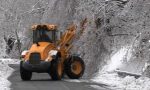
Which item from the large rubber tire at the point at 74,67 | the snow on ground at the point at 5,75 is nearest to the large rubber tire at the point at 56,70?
the large rubber tire at the point at 74,67

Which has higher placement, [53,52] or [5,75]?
[53,52]

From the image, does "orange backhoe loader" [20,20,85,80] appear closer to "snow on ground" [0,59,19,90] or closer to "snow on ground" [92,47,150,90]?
"snow on ground" [92,47,150,90]

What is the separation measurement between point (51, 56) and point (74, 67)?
1.84 metres

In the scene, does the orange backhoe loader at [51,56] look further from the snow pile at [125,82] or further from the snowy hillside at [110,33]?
the snow pile at [125,82]

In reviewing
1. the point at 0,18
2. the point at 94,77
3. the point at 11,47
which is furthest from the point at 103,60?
the point at 11,47

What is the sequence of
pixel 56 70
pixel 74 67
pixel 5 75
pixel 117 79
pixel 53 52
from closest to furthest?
pixel 117 79 < pixel 56 70 < pixel 53 52 < pixel 74 67 < pixel 5 75

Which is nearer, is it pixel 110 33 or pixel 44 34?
pixel 110 33

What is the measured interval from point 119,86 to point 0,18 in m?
23.0

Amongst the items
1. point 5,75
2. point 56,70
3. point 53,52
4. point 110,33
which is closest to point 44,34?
point 53,52

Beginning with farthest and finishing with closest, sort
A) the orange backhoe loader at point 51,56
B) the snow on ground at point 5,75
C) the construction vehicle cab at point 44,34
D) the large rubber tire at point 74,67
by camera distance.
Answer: the construction vehicle cab at point 44,34 < the large rubber tire at point 74,67 < the orange backhoe loader at point 51,56 < the snow on ground at point 5,75

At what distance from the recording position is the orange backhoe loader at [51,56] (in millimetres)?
23219

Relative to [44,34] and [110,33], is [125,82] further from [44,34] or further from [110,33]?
[44,34]

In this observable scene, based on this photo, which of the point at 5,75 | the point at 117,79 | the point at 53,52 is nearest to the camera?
the point at 117,79

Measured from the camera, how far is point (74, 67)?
2447cm
